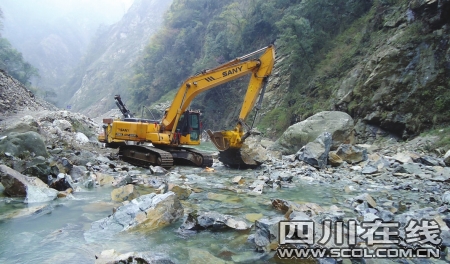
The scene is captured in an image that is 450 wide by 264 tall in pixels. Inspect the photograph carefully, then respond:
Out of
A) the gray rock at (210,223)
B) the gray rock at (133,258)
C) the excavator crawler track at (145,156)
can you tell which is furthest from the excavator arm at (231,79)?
the gray rock at (133,258)

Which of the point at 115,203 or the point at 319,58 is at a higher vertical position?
the point at 319,58

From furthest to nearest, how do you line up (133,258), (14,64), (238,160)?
(14,64) < (238,160) < (133,258)

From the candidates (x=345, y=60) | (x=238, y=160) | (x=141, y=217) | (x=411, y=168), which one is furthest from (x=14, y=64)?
(x=411, y=168)

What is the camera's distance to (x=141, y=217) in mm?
3814

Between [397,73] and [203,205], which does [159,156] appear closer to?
[203,205]

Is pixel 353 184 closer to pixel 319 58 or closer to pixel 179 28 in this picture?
pixel 319 58

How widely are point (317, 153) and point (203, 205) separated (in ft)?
16.8

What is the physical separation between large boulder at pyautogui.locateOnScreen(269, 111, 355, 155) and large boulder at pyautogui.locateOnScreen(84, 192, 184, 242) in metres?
8.82

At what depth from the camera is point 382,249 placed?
Result: 2.92 metres

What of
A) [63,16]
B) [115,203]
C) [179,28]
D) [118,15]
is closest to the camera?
[115,203]

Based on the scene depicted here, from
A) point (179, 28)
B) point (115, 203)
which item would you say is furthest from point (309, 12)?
point (179, 28)

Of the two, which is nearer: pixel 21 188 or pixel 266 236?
pixel 266 236

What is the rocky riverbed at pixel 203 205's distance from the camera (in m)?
3.08

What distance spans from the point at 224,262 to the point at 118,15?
206 m
